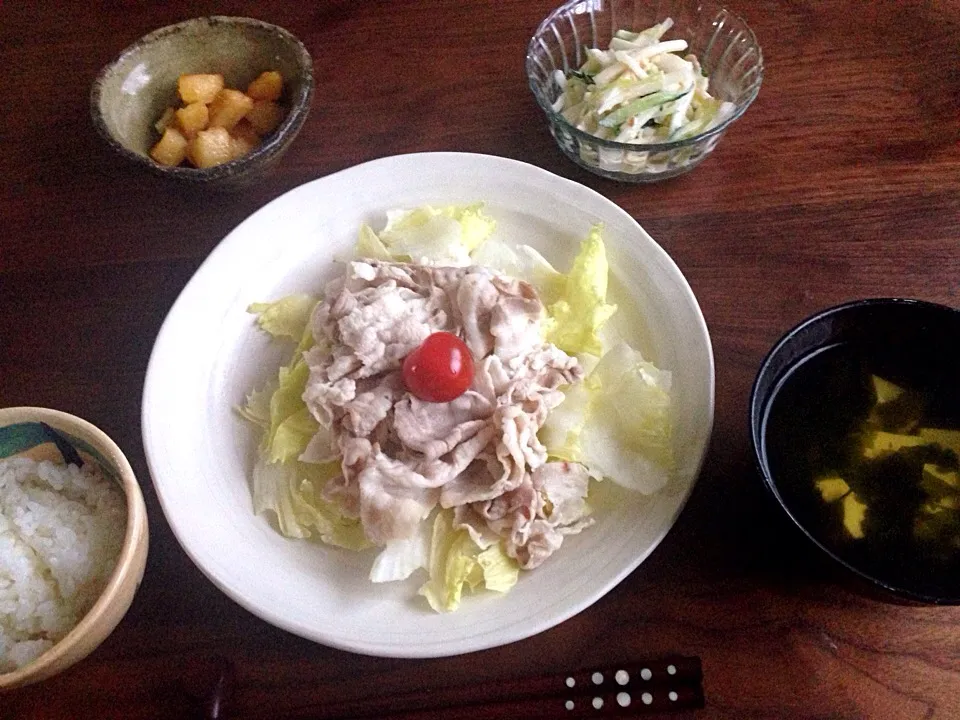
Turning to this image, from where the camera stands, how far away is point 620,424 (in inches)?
64.4

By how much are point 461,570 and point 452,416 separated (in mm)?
347

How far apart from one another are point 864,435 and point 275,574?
1265 millimetres

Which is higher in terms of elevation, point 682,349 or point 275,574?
point 682,349

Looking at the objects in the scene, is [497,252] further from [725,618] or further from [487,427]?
[725,618]

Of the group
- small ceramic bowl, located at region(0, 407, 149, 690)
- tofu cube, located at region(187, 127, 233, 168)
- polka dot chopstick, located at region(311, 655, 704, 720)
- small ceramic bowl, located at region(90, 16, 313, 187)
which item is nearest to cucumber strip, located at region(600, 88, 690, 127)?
small ceramic bowl, located at region(90, 16, 313, 187)

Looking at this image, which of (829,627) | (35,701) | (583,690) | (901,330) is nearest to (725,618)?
(829,627)

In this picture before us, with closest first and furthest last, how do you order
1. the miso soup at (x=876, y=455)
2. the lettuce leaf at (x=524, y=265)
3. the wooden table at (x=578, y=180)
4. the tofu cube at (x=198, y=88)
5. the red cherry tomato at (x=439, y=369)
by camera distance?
the miso soup at (x=876, y=455) → the wooden table at (x=578, y=180) → the red cherry tomato at (x=439, y=369) → the lettuce leaf at (x=524, y=265) → the tofu cube at (x=198, y=88)

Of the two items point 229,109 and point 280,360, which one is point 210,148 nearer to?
point 229,109

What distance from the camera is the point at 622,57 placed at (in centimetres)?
209

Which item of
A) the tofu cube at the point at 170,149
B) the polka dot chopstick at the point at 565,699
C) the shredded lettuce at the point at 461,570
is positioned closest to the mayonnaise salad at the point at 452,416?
the shredded lettuce at the point at 461,570

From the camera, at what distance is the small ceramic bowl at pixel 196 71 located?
75.9 inches

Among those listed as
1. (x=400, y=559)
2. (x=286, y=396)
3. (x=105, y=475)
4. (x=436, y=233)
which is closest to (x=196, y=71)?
(x=436, y=233)

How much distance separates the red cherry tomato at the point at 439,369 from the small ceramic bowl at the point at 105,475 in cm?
61

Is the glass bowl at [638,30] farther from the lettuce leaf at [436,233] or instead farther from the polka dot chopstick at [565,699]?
the polka dot chopstick at [565,699]
